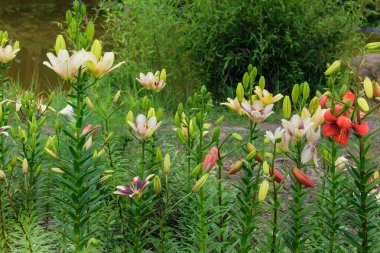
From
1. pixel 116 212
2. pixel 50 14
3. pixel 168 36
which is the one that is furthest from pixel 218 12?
pixel 50 14

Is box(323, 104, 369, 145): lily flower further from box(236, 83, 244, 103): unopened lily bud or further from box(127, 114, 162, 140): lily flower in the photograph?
box(127, 114, 162, 140): lily flower

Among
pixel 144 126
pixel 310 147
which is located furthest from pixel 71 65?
pixel 310 147

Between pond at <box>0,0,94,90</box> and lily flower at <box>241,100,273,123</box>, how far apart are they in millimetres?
6686

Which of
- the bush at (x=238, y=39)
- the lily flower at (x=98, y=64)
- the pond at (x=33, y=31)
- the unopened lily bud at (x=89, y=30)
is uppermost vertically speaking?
the unopened lily bud at (x=89, y=30)

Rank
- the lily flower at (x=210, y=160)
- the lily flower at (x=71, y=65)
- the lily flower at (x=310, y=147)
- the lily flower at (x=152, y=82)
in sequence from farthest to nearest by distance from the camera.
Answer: the lily flower at (x=152, y=82) < the lily flower at (x=210, y=160) < the lily flower at (x=310, y=147) < the lily flower at (x=71, y=65)

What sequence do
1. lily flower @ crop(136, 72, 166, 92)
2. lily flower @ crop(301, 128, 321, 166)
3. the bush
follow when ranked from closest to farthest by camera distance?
lily flower @ crop(301, 128, 321, 166), lily flower @ crop(136, 72, 166, 92), the bush

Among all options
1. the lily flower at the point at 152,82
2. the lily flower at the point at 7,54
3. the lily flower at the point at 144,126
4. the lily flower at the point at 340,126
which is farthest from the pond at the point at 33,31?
the lily flower at the point at 340,126

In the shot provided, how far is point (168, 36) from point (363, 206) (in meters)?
4.96

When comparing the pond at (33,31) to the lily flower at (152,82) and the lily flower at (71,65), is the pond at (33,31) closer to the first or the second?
the lily flower at (152,82)

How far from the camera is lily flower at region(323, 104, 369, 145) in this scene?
1543 mm

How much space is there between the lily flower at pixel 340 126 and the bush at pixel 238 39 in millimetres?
4157

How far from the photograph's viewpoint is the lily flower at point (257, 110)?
1703 millimetres

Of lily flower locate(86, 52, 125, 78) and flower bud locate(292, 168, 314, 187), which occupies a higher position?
lily flower locate(86, 52, 125, 78)

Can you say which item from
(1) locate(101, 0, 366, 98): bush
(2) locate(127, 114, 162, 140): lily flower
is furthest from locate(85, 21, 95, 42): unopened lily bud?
(1) locate(101, 0, 366, 98): bush
